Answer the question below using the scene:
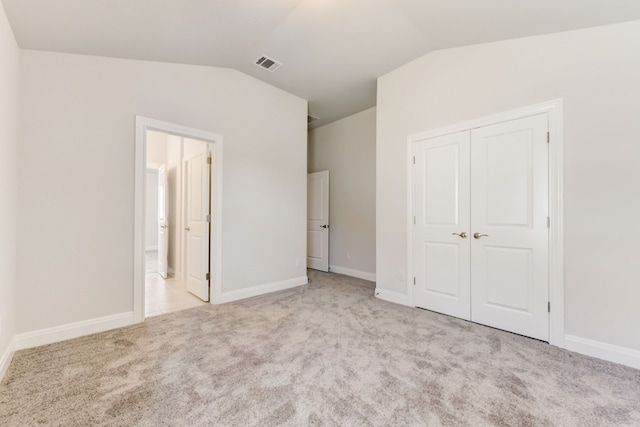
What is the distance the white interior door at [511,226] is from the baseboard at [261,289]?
2450 millimetres

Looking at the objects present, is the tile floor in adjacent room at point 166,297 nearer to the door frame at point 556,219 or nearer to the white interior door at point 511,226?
the white interior door at point 511,226

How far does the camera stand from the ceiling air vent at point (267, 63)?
3328mm

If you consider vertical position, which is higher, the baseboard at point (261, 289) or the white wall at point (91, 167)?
the white wall at point (91, 167)

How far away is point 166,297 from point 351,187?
11.4 ft

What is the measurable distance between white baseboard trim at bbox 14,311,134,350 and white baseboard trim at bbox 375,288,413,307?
2.91 m

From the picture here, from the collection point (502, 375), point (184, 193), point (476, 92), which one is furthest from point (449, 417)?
point (184, 193)

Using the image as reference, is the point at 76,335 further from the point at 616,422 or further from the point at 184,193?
the point at 616,422

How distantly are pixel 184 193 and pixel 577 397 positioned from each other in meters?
4.98

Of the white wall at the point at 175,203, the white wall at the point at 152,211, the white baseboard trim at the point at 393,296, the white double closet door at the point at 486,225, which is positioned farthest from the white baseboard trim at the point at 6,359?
the white wall at the point at 152,211

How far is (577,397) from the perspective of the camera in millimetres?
1701

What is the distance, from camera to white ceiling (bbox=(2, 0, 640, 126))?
6.91 feet

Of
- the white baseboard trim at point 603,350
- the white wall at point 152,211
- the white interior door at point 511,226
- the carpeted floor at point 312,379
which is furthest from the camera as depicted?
the white wall at point 152,211

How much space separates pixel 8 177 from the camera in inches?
80.8

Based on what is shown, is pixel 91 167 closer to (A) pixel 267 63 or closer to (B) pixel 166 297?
(B) pixel 166 297
